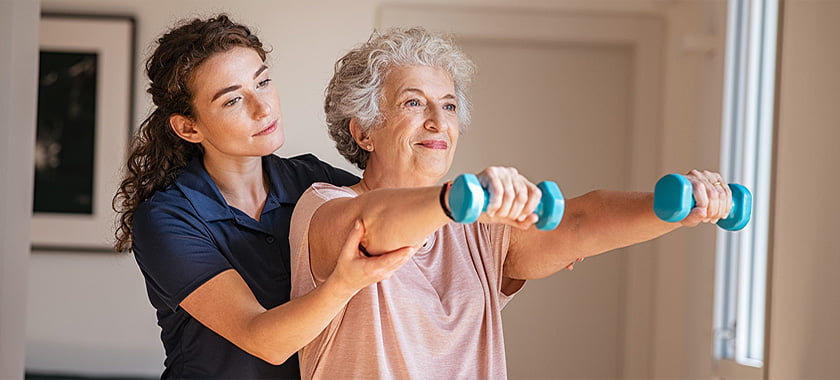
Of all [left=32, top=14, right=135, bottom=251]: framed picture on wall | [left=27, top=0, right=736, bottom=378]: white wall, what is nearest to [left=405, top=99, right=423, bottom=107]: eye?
[left=27, top=0, right=736, bottom=378]: white wall

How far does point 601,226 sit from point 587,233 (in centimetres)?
3

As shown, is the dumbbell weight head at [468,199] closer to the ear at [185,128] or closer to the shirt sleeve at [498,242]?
the shirt sleeve at [498,242]

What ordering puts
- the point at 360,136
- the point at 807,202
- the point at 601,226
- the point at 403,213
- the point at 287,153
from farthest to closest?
the point at 287,153
the point at 807,202
the point at 360,136
the point at 601,226
the point at 403,213

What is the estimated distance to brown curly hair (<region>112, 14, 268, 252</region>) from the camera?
5.89 ft

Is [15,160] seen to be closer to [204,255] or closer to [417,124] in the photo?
[204,255]

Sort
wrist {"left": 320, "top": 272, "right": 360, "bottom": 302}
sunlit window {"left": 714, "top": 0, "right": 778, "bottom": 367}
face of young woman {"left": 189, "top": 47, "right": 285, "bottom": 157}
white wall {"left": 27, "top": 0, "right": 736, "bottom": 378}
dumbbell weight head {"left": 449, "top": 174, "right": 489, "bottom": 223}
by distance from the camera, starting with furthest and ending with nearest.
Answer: white wall {"left": 27, "top": 0, "right": 736, "bottom": 378}, sunlit window {"left": 714, "top": 0, "right": 778, "bottom": 367}, face of young woman {"left": 189, "top": 47, "right": 285, "bottom": 157}, wrist {"left": 320, "top": 272, "right": 360, "bottom": 302}, dumbbell weight head {"left": 449, "top": 174, "right": 489, "bottom": 223}

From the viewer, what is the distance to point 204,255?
64.8 inches

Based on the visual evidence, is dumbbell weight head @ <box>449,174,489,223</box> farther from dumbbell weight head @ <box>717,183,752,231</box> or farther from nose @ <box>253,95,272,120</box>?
nose @ <box>253,95,272,120</box>

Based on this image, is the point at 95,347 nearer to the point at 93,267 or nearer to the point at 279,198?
the point at 93,267

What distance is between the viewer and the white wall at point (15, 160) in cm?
202

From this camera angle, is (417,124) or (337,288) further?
(417,124)

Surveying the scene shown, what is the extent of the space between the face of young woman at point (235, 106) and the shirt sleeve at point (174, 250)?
17 centimetres

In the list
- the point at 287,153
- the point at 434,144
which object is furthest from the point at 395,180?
the point at 287,153

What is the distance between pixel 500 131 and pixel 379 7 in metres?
0.73
